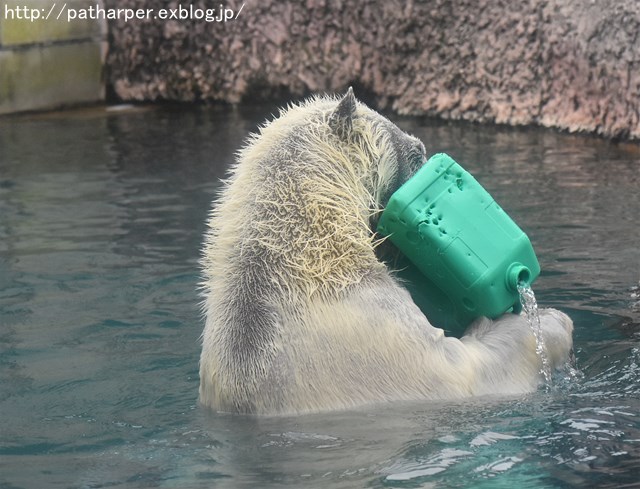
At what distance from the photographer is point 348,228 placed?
3934 mm

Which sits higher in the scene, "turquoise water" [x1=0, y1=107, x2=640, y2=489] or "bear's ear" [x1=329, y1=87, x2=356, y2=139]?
"bear's ear" [x1=329, y1=87, x2=356, y2=139]

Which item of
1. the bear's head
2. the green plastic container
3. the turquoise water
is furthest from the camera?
the bear's head

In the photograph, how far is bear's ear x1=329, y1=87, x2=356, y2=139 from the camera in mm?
4059

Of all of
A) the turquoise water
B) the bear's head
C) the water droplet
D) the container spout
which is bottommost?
the turquoise water

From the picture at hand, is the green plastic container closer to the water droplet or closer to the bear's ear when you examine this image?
the water droplet

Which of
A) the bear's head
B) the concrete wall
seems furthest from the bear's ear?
the concrete wall

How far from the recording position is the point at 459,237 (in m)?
4.02

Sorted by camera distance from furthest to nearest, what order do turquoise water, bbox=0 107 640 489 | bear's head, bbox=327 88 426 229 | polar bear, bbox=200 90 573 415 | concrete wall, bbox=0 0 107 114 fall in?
1. concrete wall, bbox=0 0 107 114
2. bear's head, bbox=327 88 426 229
3. polar bear, bbox=200 90 573 415
4. turquoise water, bbox=0 107 640 489

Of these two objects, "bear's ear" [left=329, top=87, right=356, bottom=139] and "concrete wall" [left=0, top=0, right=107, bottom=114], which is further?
"concrete wall" [left=0, top=0, right=107, bottom=114]

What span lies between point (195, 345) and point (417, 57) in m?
5.89

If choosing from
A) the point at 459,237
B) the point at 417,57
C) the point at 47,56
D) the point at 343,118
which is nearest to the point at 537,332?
the point at 459,237

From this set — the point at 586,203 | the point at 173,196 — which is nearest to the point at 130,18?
the point at 173,196

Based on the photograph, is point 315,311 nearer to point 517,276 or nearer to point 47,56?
point 517,276

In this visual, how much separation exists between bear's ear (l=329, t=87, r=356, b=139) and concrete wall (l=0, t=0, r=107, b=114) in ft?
24.2
